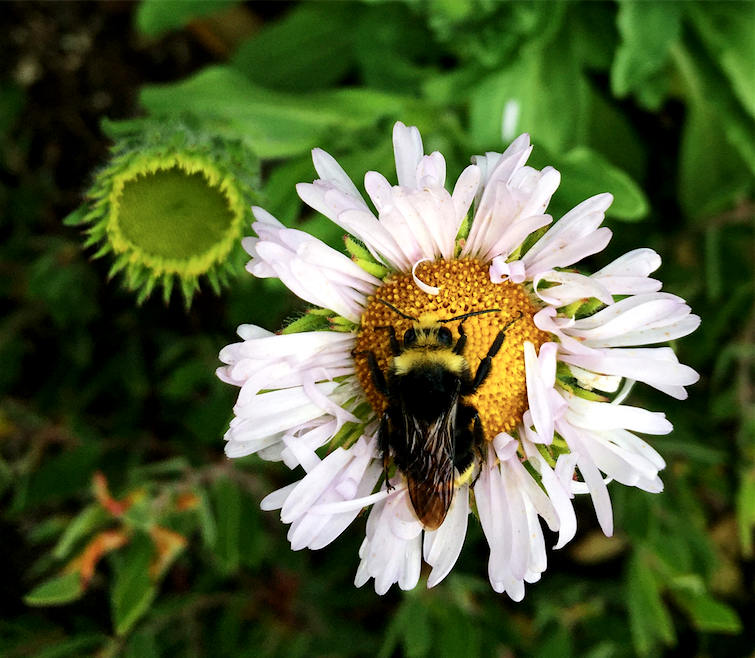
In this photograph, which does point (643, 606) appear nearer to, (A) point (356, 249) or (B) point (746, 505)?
(B) point (746, 505)

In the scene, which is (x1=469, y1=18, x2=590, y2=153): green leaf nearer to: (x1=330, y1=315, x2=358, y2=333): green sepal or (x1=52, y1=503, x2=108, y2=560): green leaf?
(x1=330, y1=315, x2=358, y2=333): green sepal

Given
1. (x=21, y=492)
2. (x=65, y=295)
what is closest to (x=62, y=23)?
(x=65, y=295)

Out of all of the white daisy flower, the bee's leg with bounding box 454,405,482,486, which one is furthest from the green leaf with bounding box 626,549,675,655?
the bee's leg with bounding box 454,405,482,486

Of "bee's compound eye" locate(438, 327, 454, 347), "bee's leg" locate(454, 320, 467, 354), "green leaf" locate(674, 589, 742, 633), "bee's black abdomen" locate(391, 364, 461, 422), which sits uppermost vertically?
"bee's compound eye" locate(438, 327, 454, 347)

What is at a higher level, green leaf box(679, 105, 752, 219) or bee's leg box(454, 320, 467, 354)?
green leaf box(679, 105, 752, 219)

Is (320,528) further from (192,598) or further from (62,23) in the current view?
(62,23)

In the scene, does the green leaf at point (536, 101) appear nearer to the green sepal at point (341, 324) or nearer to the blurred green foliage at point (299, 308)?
the blurred green foliage at point (299, 308)

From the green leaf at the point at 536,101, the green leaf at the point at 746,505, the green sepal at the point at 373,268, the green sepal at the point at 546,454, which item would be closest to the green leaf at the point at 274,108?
the green leaf at the point at 536,101
